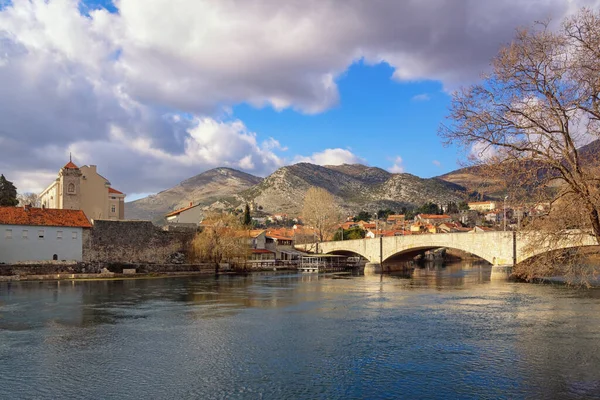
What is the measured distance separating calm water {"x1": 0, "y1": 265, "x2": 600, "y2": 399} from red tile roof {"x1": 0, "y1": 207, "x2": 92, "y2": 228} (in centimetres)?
2174

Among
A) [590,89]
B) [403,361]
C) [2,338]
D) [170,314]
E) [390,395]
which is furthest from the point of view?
[170,314]

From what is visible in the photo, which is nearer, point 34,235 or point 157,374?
point 157,374

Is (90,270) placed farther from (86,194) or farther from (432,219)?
(432,219)

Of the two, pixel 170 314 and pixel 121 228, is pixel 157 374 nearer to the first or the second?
pixel 170 314

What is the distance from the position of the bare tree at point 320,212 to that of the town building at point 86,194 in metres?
32.9

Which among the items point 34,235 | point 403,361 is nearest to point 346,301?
point 403,361

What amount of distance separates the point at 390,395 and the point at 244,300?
63.3 feet

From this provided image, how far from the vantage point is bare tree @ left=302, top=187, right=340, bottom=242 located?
88.2m

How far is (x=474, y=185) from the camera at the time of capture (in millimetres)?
10922

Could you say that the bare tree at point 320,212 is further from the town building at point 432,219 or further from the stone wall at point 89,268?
the town building at point 432,219

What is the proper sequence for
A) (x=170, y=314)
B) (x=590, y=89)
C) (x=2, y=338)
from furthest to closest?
(x=170, y=314) < (x=2, y=338) < (x=590, y=89)

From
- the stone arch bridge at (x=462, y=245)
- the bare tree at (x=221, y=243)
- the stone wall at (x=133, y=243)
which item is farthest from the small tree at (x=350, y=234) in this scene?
the stone wall at (x=133, y=243)

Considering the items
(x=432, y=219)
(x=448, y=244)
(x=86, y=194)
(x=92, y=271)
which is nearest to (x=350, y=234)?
(x=448, y=244)

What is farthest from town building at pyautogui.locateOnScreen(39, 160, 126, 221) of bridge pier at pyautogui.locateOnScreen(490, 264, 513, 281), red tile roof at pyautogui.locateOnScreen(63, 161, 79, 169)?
bridge pier at pyautogui.locateOnScreen(490, 264, 513, 281)
